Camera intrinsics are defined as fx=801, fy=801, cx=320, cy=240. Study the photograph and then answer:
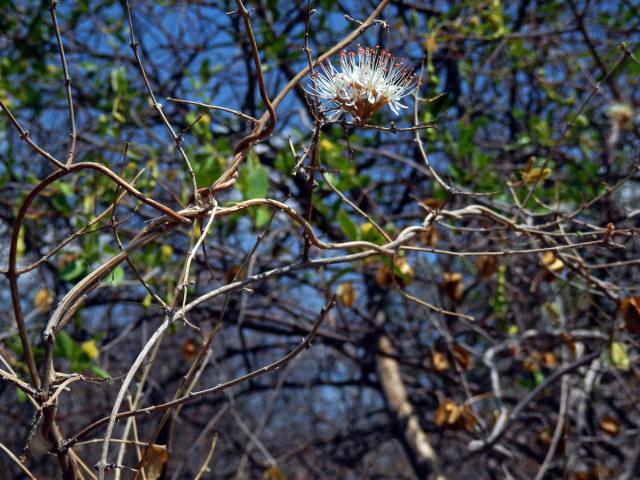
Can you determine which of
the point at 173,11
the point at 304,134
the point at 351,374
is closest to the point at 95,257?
the point at 304,134

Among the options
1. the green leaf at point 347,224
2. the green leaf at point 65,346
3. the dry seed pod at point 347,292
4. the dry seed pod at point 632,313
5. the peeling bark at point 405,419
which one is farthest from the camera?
the peeling bark at point 405,419

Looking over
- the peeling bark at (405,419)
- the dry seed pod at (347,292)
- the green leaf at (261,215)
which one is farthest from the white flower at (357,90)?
the peeling bark at (405,419)

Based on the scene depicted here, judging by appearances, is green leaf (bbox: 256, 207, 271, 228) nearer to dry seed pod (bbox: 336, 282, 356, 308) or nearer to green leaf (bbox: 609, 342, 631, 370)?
dry seed pod (bbox: 336, 282, 356, 308)

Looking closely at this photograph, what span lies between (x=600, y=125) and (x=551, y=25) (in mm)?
823

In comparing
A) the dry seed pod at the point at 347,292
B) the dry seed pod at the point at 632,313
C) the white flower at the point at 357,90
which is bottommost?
the dry seed pod at the point at 632,313

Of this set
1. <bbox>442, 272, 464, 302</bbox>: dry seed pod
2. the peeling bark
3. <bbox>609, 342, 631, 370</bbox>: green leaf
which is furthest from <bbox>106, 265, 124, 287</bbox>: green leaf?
<bbox>609, 342, 631, 370</bbox>: green leaf

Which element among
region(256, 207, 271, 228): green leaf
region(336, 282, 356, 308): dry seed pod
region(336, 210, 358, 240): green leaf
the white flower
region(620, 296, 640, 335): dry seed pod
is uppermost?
region(256, 207, 271, 228): green leaf

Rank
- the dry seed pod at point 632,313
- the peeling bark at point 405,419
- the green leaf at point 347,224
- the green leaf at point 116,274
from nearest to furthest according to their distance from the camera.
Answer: the green leaf at point 116,274 → the dry seed pod at point 632,313 → the green leaf at point 347,224 → the peeling bark at point 405,419

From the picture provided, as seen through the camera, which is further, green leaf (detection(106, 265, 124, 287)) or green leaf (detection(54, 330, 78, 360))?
green leaf (detection(54, 330, 78, 360))

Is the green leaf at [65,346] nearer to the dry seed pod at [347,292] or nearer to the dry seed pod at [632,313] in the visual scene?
the dry seed pod at [347,292]

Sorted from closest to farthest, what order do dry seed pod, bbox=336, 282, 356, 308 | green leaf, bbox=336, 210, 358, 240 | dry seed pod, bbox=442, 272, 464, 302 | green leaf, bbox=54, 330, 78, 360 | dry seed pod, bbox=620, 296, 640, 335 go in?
dry seed pod, bbox=620, 296, 640, 335
green leaf, bbox=336, 210, 358, 240
green leaf, bbox=54, 330, 78, 360
dry seed pod, bbox=442, 272, 464, 302
dry seed pod, bbox=336, 282, 356, 308

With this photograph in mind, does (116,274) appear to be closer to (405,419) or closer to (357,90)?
(357,90)

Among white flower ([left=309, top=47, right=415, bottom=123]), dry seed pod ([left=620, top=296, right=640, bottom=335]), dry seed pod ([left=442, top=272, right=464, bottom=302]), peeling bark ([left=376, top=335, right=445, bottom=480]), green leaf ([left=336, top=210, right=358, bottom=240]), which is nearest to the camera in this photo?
white flower ([left=309, top=47, right=415, bottom=123])

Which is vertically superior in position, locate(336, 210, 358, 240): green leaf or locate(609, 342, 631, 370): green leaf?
locate(336, 210, 358, 240): green leaf
